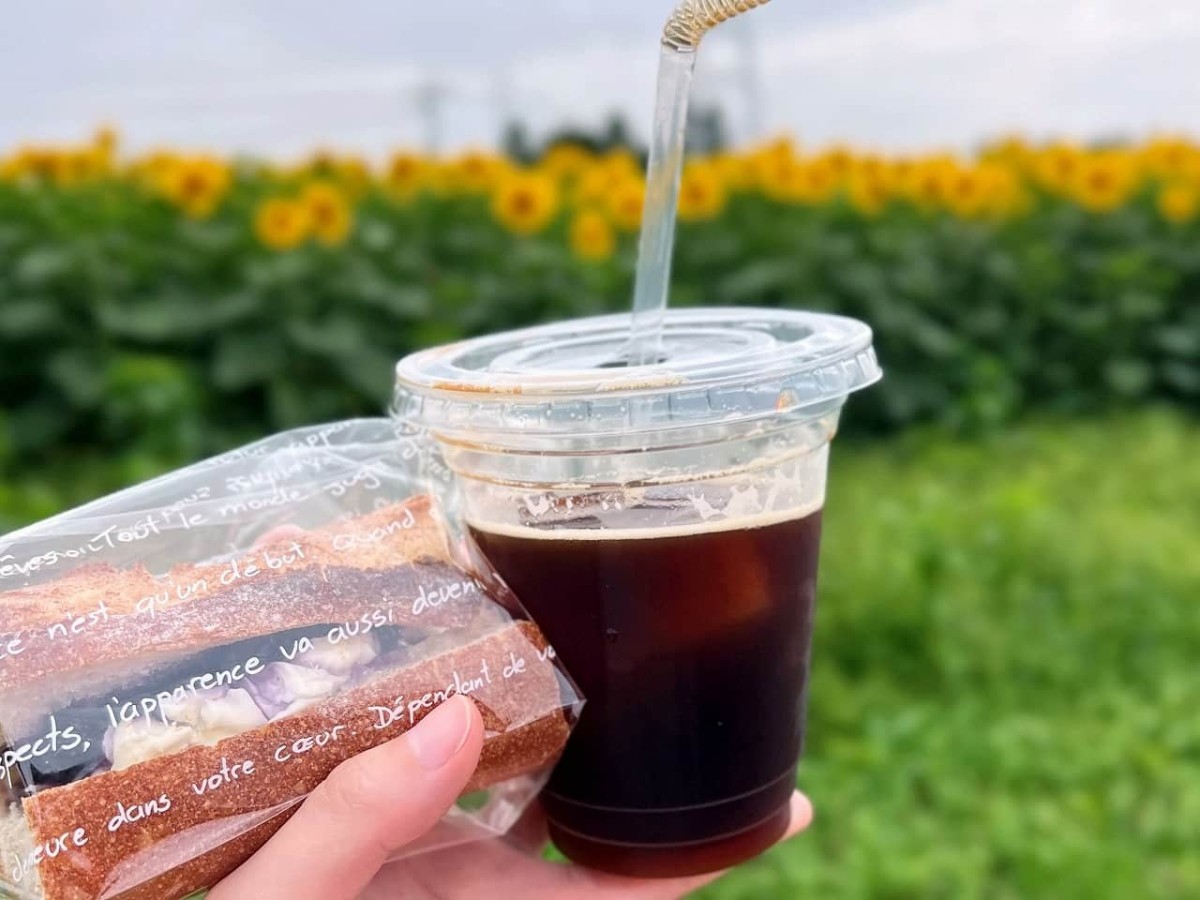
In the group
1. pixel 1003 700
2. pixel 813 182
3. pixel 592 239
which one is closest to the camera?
pixel 1003 700

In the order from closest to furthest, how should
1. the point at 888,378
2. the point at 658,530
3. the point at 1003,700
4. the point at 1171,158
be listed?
the point at 658,530
the point at 1003,700
the point at 888,378
the point at 1171,158

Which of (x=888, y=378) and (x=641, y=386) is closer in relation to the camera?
(x=641, y=386)

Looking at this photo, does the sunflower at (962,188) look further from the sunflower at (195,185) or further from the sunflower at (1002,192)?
the sunflower at (195,185)

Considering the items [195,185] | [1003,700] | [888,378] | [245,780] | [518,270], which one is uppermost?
→ [195,185]

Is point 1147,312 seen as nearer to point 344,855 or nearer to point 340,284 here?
point 340,284

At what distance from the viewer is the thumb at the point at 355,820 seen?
0.81 metres

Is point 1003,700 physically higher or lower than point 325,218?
lower

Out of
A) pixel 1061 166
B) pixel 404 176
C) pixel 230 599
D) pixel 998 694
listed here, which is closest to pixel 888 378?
pixel 1061 166

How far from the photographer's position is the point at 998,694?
97.8 inches

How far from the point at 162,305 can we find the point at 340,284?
1.76 feet

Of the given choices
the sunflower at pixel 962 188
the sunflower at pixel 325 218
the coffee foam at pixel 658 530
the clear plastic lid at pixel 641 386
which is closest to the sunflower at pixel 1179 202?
the sunflower at pixel 962 188

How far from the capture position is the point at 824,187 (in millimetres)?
4266

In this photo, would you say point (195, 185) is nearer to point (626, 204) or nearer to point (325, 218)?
point (325, 218)

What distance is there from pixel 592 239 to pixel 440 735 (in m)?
3.15
